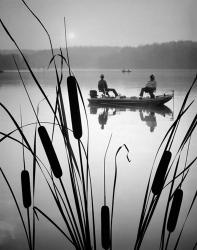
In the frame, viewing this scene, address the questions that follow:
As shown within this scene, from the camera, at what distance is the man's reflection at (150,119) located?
28.0 ft

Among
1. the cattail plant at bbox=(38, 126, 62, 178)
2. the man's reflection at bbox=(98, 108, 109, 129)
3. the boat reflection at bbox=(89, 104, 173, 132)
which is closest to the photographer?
the cattail plant at bbox=(38, 126, 62, 178)

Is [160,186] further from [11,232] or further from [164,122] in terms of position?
[164,122]

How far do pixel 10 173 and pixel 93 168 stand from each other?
113 centimetres

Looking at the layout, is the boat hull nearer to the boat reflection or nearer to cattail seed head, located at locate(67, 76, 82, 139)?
the boat reflection

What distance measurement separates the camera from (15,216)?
288 cm

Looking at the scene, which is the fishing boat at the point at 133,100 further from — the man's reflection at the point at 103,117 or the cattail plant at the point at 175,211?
the cattail plant at the point at 175,211

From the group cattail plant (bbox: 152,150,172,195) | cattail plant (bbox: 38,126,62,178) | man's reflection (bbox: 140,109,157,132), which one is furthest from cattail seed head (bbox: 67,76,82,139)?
man's reflection (bbox: 140,109,157,132)

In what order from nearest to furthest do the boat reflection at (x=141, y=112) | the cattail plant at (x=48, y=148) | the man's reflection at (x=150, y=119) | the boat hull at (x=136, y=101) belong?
the cattail plant at (x=48, y=148)
the man's reflection at (x=150, y=119)
the boat reflection at (x=141, y=112)
the boat hull at (x=136, y=101)

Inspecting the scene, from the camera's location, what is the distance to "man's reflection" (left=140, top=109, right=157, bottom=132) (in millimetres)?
8534

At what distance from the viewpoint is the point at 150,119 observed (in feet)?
31.9

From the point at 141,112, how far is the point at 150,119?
1.48 metres

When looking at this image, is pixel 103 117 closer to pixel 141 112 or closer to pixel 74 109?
pixel 141 112

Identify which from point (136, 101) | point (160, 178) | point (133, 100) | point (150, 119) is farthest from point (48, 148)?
point (136, 101)

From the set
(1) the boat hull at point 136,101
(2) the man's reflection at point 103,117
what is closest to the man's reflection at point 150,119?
(1) the boat hull at point 136,101
